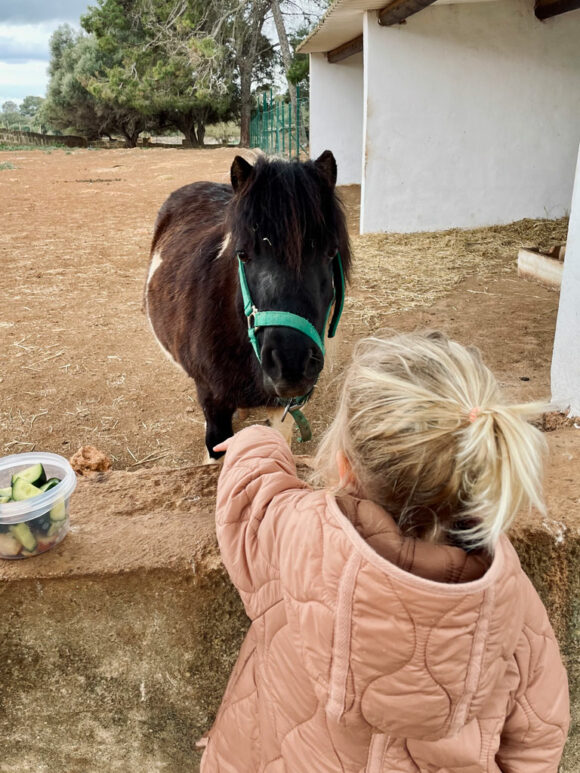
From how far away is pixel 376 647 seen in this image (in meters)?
0.87

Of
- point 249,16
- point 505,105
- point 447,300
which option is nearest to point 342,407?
point 447,300

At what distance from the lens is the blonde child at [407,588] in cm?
87

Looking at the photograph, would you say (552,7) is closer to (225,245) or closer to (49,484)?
(225,245)

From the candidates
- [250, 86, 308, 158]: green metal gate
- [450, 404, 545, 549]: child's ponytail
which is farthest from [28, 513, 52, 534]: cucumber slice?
→ [250, 86, 308, 158]: green metal gate

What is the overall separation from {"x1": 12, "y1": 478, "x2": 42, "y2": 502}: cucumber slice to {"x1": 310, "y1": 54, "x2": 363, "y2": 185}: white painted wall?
1177 cm

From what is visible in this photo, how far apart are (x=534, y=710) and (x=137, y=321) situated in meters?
4.69

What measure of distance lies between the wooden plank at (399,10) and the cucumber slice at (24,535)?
282 inches

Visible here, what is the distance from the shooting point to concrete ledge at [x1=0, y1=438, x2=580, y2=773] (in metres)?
1.48

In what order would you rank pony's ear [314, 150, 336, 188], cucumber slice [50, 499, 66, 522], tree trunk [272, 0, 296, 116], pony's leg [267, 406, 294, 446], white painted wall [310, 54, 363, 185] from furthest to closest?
tree trunk [272, 0, 296, 116]
white painted wall [310, 54, 363, 185]
pony's leg [267, 406, 294, 446]
pony's ear [314, 150, 336, 188]
cucumber slice [50, 499, 66, 522]

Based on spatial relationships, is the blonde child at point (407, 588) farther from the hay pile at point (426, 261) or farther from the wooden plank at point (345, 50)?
the wooden plank at point (345, 50)

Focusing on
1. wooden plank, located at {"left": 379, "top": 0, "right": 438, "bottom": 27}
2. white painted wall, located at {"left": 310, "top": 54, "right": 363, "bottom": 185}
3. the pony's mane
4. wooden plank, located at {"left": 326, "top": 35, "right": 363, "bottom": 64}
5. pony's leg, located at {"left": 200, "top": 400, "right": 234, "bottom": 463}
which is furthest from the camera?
white painted wall, located at {"left": 310, "top": 54, "right": 363, "bottom": 185}

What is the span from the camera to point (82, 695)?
1.57 m

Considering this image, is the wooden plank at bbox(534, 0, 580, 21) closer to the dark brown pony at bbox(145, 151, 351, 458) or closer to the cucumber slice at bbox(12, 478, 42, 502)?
the dark brown pony at bbox(145, 151, 351, 458)

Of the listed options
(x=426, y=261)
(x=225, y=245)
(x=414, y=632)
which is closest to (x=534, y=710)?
(x=414, y=632)
